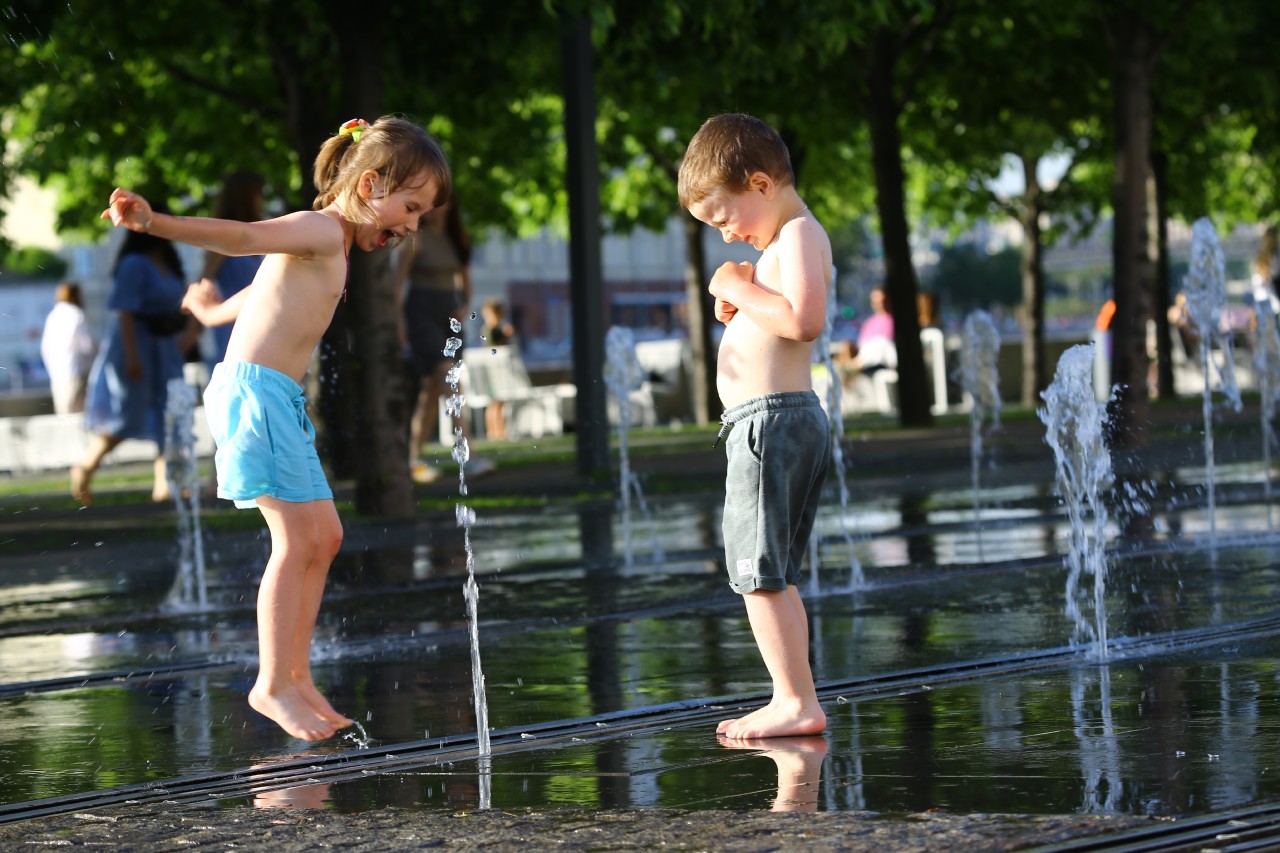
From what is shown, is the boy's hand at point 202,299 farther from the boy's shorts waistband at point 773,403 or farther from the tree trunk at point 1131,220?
the tree trunk at point 1131,220

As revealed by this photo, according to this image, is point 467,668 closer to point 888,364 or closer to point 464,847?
point 464,847

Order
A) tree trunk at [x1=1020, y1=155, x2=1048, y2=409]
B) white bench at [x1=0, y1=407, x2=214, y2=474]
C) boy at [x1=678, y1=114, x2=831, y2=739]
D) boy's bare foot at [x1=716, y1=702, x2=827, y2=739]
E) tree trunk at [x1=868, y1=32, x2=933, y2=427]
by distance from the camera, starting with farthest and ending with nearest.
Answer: tree trunk at [x1=1020, y1=155, x2=1048, y2=409] → white bench at [x1=0, y1=407, x2=214, y2=474] → tree trunk at [x1=868, y1=32, x2=933, y2=427] → boy at [x1=678, y1=114, x2=831, y2=739] → boy's bare foot at [x1=716, y1=702, x2=827, y2=739]

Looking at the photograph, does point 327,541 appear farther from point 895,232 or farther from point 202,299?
point 895,232

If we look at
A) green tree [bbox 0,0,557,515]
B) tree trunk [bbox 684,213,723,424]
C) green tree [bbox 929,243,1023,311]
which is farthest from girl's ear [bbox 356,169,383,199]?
green tree [bbox 929,243,1023,311]

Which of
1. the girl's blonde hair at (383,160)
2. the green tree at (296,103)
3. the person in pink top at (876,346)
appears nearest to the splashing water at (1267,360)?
the green tree at (296,103)

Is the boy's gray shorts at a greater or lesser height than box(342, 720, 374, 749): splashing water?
greater

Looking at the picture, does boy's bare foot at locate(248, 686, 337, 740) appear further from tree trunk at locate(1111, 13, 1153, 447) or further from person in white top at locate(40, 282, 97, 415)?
person in white top at locate(40, 282, 97, 415)

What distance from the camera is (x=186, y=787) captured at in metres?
4.44

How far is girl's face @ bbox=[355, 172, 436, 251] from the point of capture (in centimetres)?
513

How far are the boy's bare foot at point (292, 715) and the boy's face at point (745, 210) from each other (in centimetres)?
154

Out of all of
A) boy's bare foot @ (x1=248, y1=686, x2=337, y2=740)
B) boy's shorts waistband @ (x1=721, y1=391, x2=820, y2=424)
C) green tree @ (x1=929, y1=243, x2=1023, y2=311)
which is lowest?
boy's bare foot @ (x1=248, y1=686, x2=337, y2=740)

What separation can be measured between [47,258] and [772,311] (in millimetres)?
49064

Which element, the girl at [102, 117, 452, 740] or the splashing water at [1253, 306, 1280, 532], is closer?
the girl at [102, 117, 452, 740]

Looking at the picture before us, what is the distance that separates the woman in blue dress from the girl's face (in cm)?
791
